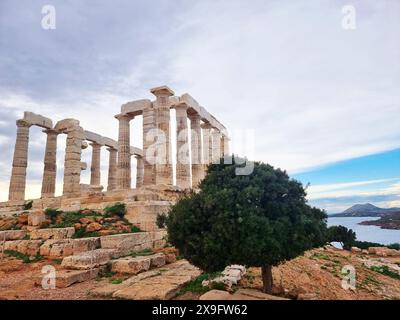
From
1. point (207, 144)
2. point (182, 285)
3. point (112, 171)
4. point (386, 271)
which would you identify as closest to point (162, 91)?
point (207, 144)

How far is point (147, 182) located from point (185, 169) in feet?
17.8

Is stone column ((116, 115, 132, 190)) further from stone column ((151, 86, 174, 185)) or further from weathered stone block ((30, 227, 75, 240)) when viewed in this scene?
weathered stone block ((30, 227, 75, 240))

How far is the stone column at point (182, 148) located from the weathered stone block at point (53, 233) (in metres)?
12.2

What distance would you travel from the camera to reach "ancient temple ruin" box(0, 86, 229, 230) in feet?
78.5

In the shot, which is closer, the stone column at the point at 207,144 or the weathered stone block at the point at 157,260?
the weathered stone block at the point at 157,260

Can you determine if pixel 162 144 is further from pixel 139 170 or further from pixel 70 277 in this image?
pixel 139 170

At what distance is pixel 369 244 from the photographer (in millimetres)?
30406

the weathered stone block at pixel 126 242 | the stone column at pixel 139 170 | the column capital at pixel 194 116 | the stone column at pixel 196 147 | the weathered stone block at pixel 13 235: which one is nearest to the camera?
the weathered stone block at pixel 126 242

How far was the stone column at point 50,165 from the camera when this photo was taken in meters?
31.0

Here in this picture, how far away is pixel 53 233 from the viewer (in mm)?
14562

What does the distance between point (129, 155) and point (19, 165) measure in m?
10.7

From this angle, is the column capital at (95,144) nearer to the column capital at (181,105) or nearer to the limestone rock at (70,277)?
the column capital at (181,105)

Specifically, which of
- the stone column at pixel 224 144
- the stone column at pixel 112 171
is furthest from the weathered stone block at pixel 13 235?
the stone column at pixel 224 144
